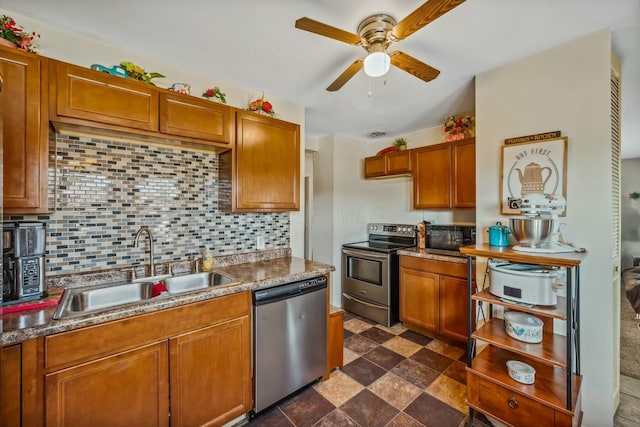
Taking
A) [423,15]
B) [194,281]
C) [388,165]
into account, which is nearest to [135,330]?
[194,281]

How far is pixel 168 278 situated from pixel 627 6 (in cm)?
311

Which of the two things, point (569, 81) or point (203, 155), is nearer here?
point (569, 81)

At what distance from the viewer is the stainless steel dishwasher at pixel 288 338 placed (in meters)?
1.71

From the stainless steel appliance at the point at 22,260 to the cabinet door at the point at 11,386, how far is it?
1.30 ft

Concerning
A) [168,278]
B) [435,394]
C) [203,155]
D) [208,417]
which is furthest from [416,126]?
[208,417]

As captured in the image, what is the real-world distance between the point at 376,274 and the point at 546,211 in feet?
6.26

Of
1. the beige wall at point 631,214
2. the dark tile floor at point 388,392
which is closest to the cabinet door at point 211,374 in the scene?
the dark tile floor at point 388,392

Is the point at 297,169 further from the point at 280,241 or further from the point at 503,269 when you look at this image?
the point at 503,269

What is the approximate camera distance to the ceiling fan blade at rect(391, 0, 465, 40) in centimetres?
110

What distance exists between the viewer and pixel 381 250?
3113 millimetres

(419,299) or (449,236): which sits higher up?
(449,236)

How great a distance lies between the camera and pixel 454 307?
260 cm

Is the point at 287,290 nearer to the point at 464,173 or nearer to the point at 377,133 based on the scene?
the point at 464,173

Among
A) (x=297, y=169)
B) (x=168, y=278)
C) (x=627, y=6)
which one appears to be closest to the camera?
(x=627, y=6)
